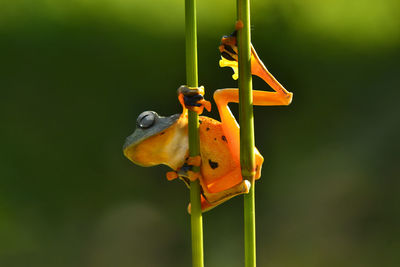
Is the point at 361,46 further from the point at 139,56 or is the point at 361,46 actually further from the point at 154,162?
the point at 154,162

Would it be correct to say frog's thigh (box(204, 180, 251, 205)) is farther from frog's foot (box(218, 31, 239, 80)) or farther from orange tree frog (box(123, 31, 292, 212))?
frog's foot (box(218, 31, 239, 80))

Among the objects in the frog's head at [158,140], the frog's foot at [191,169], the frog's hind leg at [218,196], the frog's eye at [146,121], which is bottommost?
the frog's hind leg at [218,196]

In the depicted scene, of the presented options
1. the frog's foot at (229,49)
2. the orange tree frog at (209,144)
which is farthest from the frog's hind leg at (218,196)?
the frog's foot at (229,49)

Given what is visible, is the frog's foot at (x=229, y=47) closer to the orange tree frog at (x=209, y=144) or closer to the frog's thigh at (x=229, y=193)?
the orange tree frog at (x=209, y=144)

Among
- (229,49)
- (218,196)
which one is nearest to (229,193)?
(218,196)

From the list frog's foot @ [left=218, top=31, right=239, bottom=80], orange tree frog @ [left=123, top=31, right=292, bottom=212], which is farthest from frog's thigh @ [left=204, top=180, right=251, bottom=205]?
frog's foot @ [left=218, top=31, right=239, bottom=80]

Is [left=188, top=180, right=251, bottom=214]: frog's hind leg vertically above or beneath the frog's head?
beneath

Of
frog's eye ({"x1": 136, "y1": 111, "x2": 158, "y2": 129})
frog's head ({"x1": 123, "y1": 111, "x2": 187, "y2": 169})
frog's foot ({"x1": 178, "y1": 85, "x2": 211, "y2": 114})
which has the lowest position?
frog's head ({"x1": 123, "y1": 111, "x2": 187, "y2": 169})

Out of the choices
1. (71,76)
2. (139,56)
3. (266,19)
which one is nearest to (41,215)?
(71,76)
